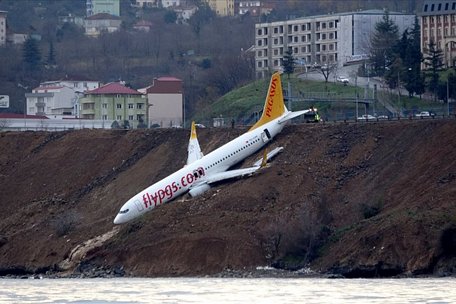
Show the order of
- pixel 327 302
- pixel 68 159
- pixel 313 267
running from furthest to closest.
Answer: pixel 68 159, pixel 313 267, pixel 327 302

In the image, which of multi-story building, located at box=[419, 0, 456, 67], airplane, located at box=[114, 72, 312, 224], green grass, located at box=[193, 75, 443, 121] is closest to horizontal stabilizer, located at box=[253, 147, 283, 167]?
airplane, located at box=[114, 72, 312, 224]

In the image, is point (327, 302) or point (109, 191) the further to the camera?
point (109, 191)

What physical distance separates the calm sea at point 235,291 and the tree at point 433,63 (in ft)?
192

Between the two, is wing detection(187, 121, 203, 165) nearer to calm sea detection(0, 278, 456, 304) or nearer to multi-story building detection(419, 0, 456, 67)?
calm sea detection(0, 278, 456, 304)

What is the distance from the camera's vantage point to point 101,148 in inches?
6004

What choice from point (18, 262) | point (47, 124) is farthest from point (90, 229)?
point (47, 124)

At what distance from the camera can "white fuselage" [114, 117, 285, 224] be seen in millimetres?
131250

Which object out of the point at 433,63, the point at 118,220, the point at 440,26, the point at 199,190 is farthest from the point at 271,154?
the point at 440,26

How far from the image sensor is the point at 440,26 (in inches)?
7677

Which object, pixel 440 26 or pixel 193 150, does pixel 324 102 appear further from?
pixel 193 150

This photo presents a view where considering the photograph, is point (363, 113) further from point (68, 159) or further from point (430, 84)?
point (68, 159)

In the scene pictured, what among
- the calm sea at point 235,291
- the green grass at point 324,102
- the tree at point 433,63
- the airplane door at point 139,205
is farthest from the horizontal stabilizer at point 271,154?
the tree at point 433,63

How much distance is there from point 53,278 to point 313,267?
1733 centimetres

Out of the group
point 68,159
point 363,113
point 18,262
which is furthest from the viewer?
point 363,113
